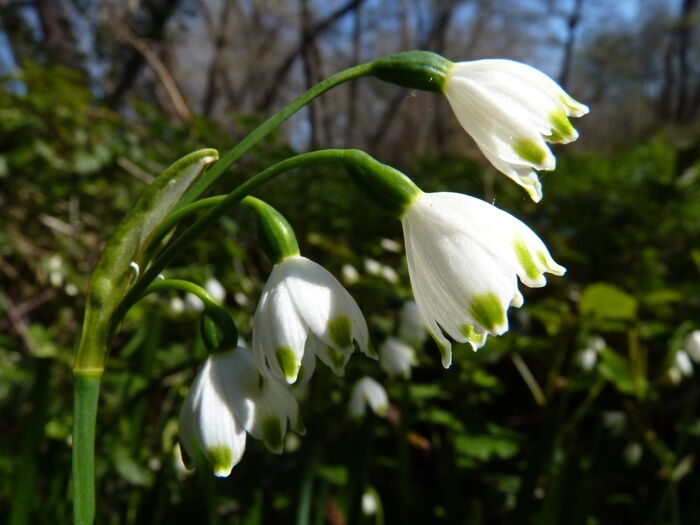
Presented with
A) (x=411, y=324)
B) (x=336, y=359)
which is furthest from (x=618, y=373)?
(x=336, y=359)

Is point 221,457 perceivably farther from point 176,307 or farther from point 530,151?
point 176,307

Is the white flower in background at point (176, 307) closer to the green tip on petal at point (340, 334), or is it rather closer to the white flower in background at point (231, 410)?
the white flower in background at point (231, 410)

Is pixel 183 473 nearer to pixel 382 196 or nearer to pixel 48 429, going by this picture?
pixel 48 429

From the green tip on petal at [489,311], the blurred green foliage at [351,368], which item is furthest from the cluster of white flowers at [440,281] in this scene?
the blurred green foliage at [351,368]

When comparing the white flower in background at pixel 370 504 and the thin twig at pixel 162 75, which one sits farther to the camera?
the thin twig at pixel 162 75

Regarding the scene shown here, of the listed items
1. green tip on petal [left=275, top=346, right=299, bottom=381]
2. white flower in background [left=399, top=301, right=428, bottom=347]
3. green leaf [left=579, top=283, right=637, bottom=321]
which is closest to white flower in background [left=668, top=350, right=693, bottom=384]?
green leaf [left=579, top=283, right=637, bottom=321]

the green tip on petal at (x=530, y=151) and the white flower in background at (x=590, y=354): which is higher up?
the green tip on petal at (x=530, y=151)

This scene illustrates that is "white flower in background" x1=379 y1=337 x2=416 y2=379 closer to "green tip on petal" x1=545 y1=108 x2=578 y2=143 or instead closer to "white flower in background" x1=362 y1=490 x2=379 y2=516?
"white flower in background" x1=362 y1=490 x2=379 y2=516
